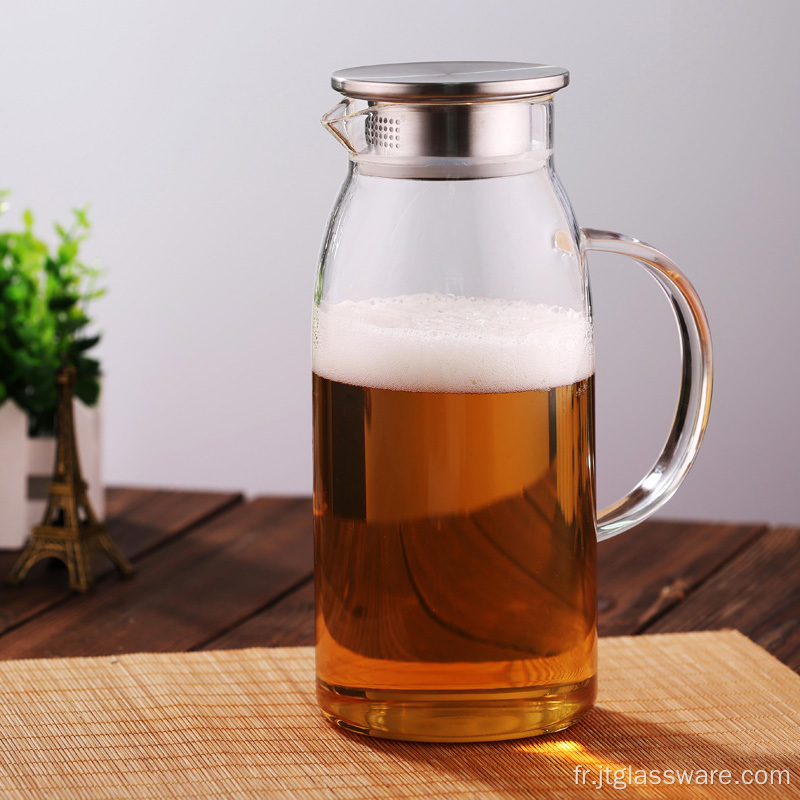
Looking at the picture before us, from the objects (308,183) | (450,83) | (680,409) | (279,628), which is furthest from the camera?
(308,183)

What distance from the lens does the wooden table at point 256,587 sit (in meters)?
0.96

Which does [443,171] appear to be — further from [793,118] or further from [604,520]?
[793,118]

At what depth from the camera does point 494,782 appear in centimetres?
68

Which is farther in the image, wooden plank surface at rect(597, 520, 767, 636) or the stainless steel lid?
wooden plank surface at rect(597, 520, 767, 636)

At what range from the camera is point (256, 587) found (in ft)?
3.51

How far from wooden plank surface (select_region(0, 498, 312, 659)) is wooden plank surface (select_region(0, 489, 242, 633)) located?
0.6 inches

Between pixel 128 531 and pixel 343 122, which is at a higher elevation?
pixel 343 122

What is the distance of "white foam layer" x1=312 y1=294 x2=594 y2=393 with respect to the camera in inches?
26.8

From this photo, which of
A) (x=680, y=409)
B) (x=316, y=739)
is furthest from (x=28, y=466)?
(x=680, y=409)

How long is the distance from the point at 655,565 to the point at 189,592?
1.35ft

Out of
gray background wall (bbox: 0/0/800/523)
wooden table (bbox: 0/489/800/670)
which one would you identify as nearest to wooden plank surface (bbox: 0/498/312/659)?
wooden table (bbox: 0/489/800/670)

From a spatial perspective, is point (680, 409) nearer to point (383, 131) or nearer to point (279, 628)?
point (383, 131)

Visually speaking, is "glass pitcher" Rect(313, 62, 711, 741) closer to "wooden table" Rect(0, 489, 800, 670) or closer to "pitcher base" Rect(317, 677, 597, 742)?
"pitcher base" Rect(317, 677, 597, 742)

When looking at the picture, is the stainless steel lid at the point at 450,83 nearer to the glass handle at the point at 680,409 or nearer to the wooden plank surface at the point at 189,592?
the glass handle at the point at 680,409
